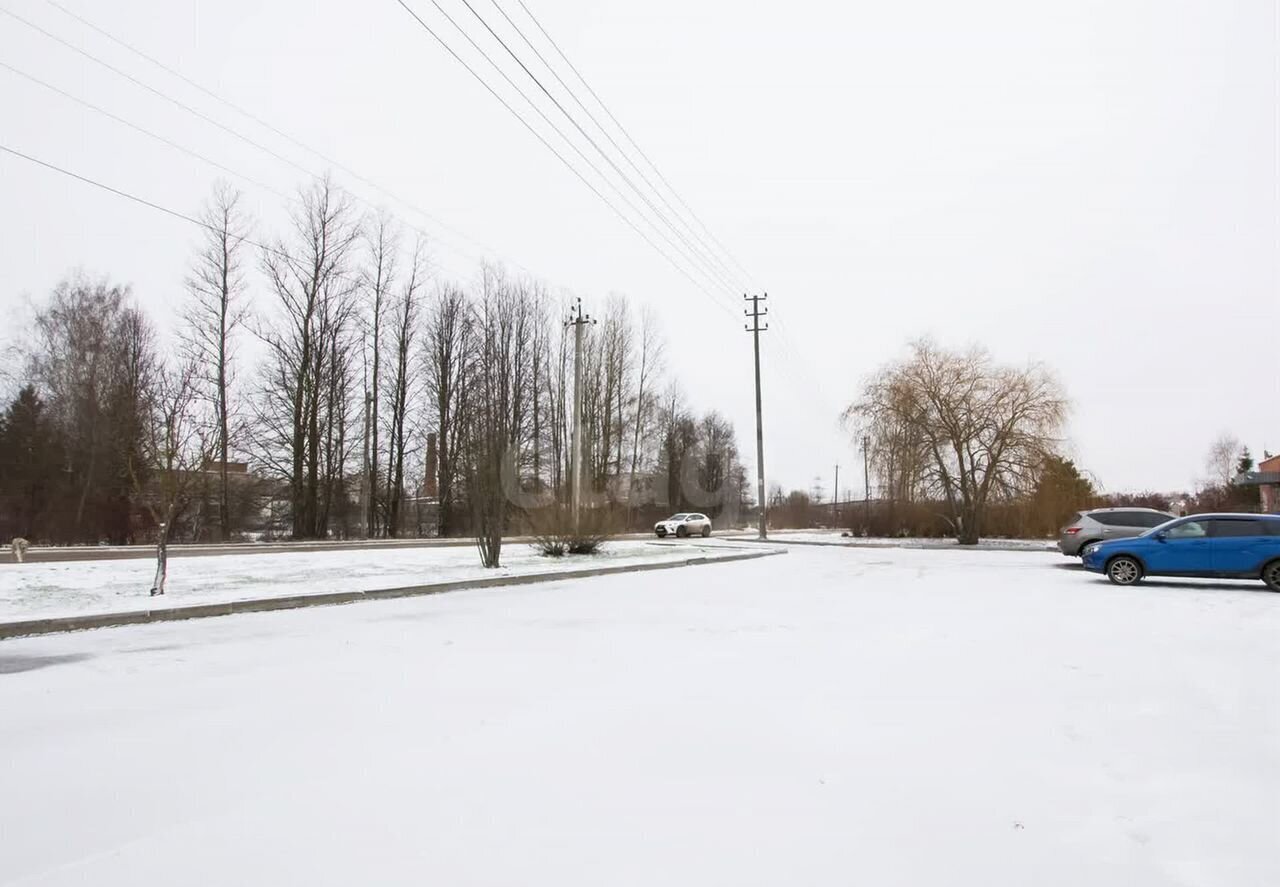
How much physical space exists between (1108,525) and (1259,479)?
154ft

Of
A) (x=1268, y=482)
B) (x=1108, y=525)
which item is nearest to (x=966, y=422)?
(x=1108, y=525)

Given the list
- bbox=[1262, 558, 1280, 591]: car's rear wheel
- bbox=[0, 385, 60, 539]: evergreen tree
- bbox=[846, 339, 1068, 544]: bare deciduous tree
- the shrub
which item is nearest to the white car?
bbox=[846, 339, 1068, 544]: bare deciduous tree

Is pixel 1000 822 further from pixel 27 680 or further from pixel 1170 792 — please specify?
pixel 27 680

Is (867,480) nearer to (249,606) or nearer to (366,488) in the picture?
(366,488)

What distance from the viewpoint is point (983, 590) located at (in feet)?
45.9

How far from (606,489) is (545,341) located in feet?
37.0

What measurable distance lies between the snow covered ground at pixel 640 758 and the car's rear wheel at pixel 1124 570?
6959mm

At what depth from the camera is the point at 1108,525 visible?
20781 millimetres

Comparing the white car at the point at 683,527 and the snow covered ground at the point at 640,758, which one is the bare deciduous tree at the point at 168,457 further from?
the white car at the point at 683,527

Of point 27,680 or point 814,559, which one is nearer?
point 27,680

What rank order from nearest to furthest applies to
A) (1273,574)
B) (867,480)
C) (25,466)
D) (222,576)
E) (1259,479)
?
(1273,574) → (222,576) → (25,466) → (867,480) → (1259,479)

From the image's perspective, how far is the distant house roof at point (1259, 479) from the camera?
174 ft

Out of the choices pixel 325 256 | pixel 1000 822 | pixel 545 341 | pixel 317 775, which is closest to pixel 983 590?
pixel 1000 822

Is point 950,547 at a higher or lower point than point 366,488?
lower
